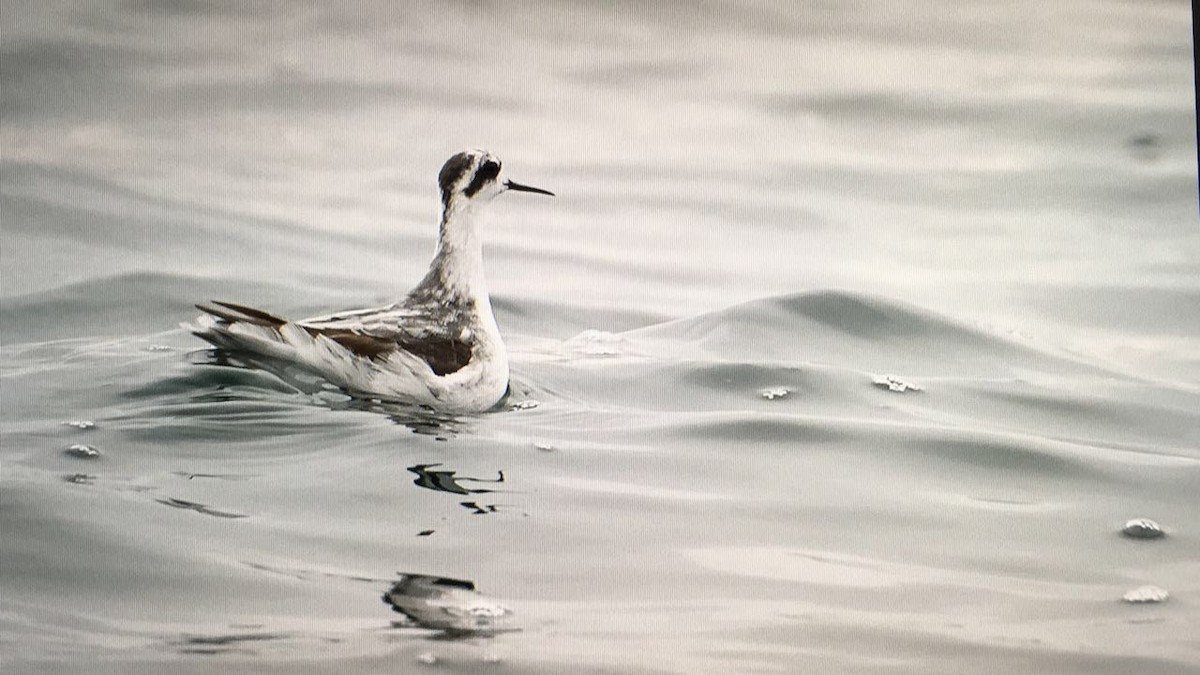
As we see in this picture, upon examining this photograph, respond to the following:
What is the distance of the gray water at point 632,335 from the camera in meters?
1.57

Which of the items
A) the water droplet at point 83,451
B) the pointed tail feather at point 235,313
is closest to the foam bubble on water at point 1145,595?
the pointed tail feather at point 235,313

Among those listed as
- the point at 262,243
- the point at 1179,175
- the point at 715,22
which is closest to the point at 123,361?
the point at 262,243

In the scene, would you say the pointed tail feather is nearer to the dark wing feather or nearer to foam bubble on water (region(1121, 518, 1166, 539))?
the dark wing feather

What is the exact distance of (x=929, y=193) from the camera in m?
1.82

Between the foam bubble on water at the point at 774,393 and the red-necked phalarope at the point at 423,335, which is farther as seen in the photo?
the foam bubble on water at the point at 774,393

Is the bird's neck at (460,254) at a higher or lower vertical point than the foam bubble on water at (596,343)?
higher

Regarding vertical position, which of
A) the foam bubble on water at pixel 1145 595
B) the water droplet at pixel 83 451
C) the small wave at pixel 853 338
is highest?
the small wave at pixel 853 338

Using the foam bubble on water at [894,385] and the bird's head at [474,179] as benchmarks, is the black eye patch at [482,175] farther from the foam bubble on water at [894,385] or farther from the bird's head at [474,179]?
the foam bubble on water at [894,385]

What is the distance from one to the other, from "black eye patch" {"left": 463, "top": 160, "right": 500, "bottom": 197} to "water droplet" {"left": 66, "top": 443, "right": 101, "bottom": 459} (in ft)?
2.09

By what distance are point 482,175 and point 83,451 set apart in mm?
685

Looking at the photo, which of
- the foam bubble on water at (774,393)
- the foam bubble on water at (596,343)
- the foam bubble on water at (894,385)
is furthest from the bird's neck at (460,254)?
the foam bubble on water at (894,385)

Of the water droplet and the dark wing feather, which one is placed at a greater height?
the dark wing feather

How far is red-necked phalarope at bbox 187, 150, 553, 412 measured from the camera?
1590 mm

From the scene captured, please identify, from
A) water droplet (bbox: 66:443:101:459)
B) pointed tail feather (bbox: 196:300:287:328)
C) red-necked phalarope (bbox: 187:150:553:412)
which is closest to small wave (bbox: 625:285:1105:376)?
red-necked phalarope (bbox: 187:150:553:412)
